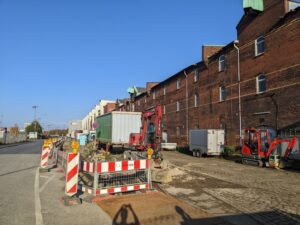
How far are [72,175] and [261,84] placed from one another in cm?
1883

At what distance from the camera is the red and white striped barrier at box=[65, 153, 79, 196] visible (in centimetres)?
759

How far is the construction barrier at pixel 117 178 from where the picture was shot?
311 inches

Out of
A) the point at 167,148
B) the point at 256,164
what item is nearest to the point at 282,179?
the point at 256,164

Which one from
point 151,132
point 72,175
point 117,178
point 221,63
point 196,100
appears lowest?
point 117,178

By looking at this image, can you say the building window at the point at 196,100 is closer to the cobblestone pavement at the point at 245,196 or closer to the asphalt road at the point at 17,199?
the cobblestone pavement at the point at 245,196

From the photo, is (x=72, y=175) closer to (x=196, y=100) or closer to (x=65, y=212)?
(x=65, y=212)

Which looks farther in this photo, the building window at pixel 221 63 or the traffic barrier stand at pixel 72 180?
the building window at pixel 221 63

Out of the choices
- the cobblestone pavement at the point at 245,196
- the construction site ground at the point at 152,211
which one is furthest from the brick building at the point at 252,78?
the construction site ground at the point at 152,211

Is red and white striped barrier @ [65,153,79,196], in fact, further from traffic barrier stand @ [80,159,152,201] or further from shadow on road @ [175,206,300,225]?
shadow on road @ [175,206,300,225]

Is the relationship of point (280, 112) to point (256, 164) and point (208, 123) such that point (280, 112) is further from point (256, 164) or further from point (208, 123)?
point (208, 123)

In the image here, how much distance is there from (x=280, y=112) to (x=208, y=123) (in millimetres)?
10445

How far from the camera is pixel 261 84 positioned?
22344 millimetres

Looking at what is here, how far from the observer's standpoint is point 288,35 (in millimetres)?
19594

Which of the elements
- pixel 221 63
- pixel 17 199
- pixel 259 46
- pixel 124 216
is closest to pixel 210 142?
pixel 221 63
